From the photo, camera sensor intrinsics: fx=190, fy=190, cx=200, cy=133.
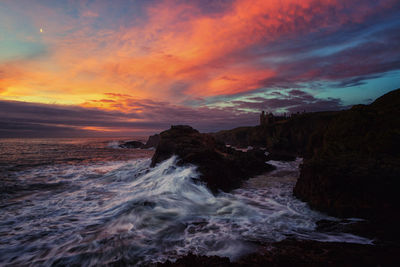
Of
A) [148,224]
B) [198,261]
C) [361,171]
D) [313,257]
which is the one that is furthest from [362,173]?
[148,224]

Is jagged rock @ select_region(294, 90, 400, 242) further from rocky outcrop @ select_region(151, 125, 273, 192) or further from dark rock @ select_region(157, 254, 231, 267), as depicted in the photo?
dark rock @ select_region(157, 254, 231, 267)

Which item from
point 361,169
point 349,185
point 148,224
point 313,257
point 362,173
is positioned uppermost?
point 361,169

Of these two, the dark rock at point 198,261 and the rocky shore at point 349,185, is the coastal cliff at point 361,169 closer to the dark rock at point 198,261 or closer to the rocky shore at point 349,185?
the rocky shore at point 349,185

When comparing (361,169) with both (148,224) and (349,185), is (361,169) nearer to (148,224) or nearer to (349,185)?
(349,185)

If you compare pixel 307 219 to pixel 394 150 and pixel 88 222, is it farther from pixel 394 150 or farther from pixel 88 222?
pixel 88 222

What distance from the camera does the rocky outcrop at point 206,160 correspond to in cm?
1096

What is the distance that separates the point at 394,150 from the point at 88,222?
11430 mm

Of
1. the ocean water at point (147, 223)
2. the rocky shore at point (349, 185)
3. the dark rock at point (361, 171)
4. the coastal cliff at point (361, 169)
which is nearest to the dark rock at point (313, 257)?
the rocky shore at point (349, 185)

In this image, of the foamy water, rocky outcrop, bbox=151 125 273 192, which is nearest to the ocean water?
the foamy water

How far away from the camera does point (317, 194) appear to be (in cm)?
715

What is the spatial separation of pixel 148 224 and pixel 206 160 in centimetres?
679

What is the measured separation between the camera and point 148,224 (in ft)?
20.1

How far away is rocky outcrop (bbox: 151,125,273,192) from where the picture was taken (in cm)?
1096

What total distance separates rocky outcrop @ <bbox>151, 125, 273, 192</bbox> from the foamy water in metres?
0.91
